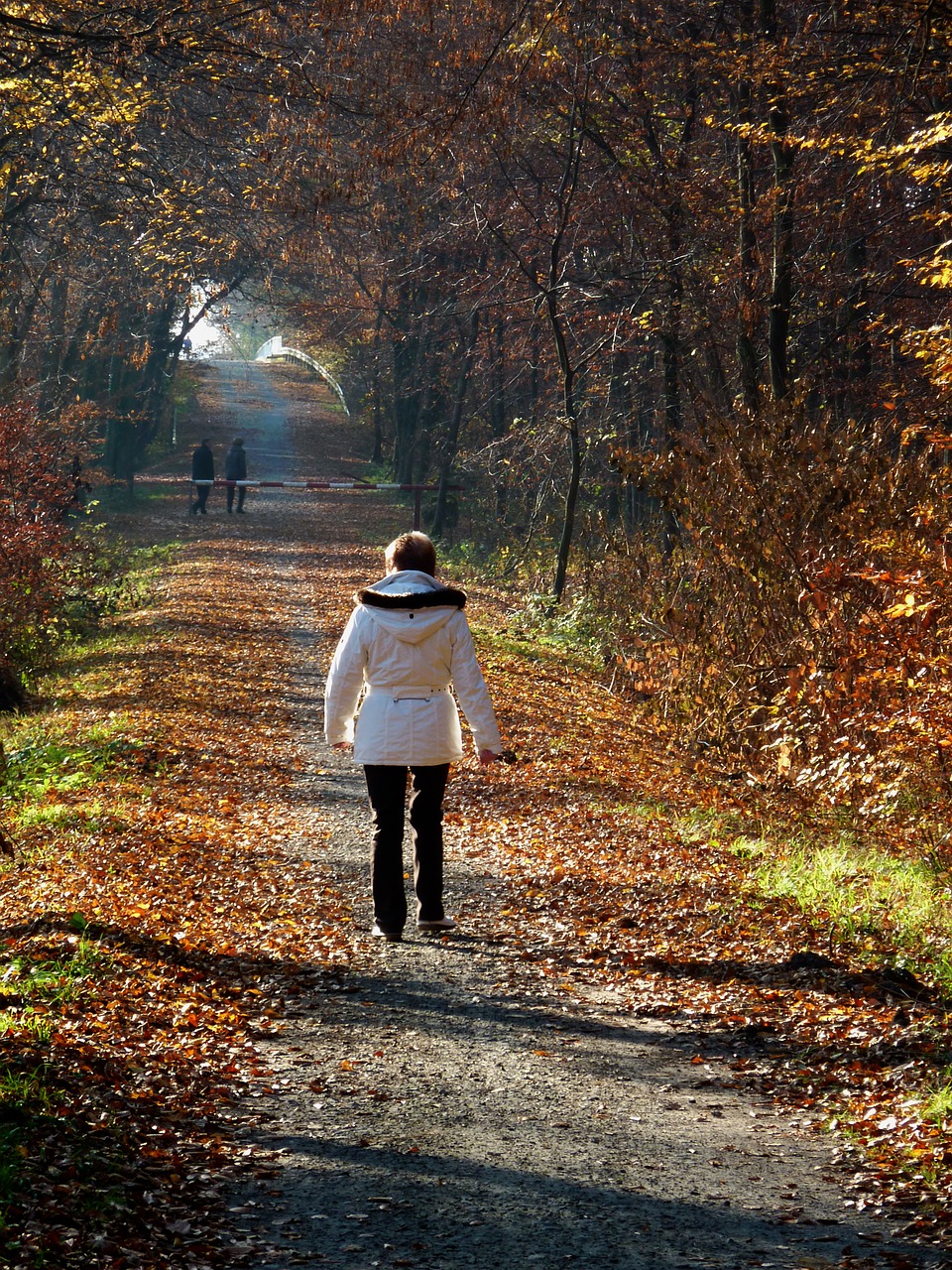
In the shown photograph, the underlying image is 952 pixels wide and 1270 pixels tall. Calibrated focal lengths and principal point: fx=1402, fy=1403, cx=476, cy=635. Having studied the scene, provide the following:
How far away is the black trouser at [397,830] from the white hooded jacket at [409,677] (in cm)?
13

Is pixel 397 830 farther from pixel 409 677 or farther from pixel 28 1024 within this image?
pixel 28 1024

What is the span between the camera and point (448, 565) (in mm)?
29312

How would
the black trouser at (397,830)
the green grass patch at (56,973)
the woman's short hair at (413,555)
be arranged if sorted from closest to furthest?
the green grass patch at (56,973) → the black trouser at (397,830) → the woman's short hair at (413,555)

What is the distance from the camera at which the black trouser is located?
6828mm

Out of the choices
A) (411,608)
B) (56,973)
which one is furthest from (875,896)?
(56,973)

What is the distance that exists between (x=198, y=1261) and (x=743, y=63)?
12.9 metres

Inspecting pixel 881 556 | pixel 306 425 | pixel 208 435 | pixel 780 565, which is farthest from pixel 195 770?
pixel 306 425

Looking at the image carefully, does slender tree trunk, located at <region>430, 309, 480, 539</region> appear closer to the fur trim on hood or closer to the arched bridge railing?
the fur trim on hood

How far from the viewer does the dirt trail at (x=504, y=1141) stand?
3814 millimetres

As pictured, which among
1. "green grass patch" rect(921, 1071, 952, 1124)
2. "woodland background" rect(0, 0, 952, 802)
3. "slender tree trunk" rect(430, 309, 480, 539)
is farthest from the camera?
"slender tree trunk" rect(430, 309, 480, 539)

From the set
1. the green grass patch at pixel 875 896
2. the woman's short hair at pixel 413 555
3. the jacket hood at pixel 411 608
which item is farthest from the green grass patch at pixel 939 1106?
the woman's short hair at pixel 413 555

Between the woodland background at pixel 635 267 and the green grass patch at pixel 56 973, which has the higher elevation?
the woodland background at pixel 635 267

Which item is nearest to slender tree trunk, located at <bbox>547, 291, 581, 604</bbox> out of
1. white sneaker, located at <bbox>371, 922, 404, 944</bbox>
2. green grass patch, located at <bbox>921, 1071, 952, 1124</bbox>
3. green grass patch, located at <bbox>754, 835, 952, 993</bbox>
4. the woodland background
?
the woodland background

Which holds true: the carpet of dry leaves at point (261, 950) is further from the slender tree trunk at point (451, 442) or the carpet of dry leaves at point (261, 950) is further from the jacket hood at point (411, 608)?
the slender tree trunk at point (451, 442)
